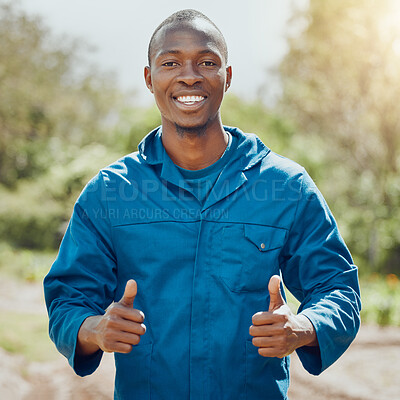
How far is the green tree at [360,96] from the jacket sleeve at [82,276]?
1292 cm

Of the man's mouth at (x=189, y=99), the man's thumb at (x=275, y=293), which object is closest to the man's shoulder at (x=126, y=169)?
the man's mouth at (x=189, y=99)

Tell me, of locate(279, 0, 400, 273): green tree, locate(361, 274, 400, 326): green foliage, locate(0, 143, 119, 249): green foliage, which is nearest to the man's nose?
locate(361, 274, 400, 326): green foliage

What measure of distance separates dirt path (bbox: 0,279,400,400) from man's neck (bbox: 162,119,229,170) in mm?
4008

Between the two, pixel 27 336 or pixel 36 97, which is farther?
pixel 36 97

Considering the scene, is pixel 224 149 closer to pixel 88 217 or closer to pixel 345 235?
pixel 88 217

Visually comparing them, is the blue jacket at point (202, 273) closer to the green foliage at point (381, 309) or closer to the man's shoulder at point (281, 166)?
the man's shoulder at point (281, 166)

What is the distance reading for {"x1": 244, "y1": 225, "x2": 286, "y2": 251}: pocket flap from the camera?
1953 mm

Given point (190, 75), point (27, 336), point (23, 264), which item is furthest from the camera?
point (23, 264)

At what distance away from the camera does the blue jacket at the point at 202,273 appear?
190 centimetres

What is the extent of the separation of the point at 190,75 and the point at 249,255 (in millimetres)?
693

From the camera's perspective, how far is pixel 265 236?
77.0 inches

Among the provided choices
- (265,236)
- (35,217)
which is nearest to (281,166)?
(265,236)

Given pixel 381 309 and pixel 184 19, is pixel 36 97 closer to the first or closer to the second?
pixel 381 309

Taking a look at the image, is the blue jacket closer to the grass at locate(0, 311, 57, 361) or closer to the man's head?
the man's head
